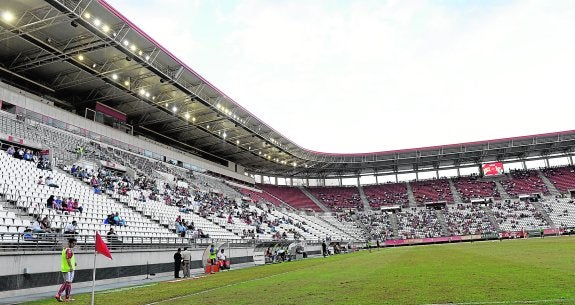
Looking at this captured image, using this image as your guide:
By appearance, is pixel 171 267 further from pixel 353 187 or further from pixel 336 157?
pixel 353 187

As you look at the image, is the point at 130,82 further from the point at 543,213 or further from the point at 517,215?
the point at 543,213

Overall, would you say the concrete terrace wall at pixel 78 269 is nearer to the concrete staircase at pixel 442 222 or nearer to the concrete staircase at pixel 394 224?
the concrete staircase at pixel 394 224

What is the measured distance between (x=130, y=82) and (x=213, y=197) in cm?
1616

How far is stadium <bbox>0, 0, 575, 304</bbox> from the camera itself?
12.6 m

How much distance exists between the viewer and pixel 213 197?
45719 mm

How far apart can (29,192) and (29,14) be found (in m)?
13.1

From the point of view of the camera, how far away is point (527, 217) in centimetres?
6091

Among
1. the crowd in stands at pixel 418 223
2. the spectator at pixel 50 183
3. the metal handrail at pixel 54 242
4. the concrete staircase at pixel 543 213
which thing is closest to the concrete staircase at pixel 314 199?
the crowd in stands at pixel 418 223

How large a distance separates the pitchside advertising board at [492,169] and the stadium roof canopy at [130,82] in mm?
4318

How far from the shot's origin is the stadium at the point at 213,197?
41.5 feet

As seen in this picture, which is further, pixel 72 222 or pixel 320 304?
pixel 72 222

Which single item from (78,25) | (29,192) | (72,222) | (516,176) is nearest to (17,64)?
(78,25)

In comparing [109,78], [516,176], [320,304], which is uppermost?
[109,78]

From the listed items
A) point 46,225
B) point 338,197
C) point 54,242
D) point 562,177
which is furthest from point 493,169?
point 54,242
